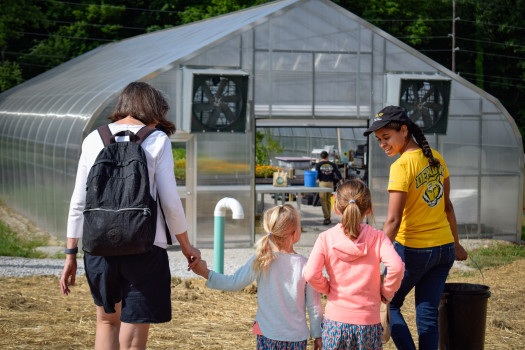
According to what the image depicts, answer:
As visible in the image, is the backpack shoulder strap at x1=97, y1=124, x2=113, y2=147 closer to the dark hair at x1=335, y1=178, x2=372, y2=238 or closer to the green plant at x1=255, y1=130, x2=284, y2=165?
the dark hair at x1=335, y1=178, x2=372, y2=238

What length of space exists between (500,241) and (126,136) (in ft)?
37.1

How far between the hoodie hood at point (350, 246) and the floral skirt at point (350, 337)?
35 cm

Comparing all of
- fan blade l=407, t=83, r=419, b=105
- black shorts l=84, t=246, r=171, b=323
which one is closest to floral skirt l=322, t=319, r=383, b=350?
black shorts l=84, t=246, r=171, b=323

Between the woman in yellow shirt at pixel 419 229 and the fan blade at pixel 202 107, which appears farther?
the fan blade at pixel 202 107

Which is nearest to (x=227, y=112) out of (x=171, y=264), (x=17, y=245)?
(x=171, y=264)

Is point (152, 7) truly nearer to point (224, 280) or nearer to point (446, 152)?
point (446, 152)

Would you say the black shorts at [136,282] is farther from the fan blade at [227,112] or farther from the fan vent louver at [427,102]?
the fan vent louver at [427,102]

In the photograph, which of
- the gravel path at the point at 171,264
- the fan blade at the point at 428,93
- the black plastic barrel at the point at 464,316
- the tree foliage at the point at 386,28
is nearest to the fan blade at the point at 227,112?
the gravel path at the point at 171,264

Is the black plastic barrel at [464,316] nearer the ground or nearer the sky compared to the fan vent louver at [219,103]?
nearer the ground

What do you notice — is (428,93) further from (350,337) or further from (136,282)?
(136,282)

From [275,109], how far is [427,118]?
270 cm

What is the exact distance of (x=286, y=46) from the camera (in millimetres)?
12625

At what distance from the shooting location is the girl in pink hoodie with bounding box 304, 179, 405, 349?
380 centimetres

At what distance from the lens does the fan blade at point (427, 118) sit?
42.5ft
